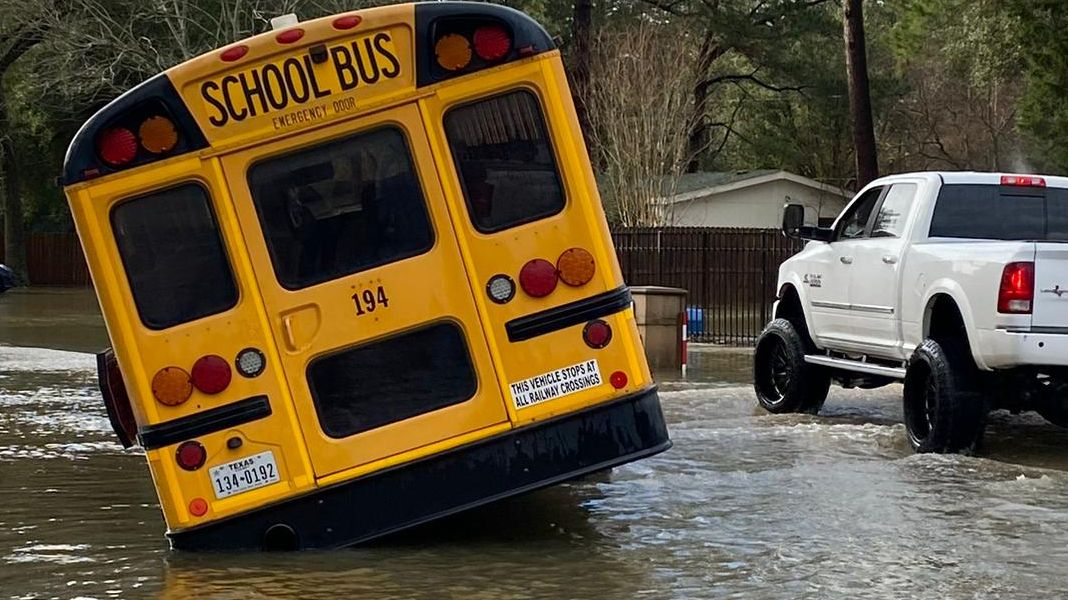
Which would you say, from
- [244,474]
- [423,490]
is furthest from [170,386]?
[423,490]

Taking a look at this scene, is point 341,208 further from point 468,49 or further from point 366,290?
point 468,49

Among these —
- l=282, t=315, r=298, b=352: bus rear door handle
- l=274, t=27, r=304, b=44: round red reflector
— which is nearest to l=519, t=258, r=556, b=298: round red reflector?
l=282, t=315, r=298, b=352: bus rear door handle

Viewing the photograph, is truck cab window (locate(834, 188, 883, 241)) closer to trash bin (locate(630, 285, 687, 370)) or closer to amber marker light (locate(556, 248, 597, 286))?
trash bin (locate(630, 285, 687, 370))

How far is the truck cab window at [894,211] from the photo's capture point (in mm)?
11773

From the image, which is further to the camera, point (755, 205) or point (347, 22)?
point (755, 205)

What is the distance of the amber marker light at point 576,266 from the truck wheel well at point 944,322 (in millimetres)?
4034

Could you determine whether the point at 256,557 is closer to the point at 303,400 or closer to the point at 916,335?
the point at 303,400

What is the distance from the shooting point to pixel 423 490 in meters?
7.43

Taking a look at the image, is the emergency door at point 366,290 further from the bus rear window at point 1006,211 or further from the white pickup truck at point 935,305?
the bus rear window at point 1006,211

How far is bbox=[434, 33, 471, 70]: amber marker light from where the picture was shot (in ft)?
24.5

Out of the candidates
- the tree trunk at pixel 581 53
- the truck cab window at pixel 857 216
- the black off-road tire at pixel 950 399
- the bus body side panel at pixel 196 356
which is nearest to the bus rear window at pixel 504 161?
the bus body side panel at pixel 196 356

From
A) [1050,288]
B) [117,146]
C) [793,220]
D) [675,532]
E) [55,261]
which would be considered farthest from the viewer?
[55,261]

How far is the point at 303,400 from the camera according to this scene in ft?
24.3

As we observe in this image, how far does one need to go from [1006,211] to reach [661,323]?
22.2 feet
